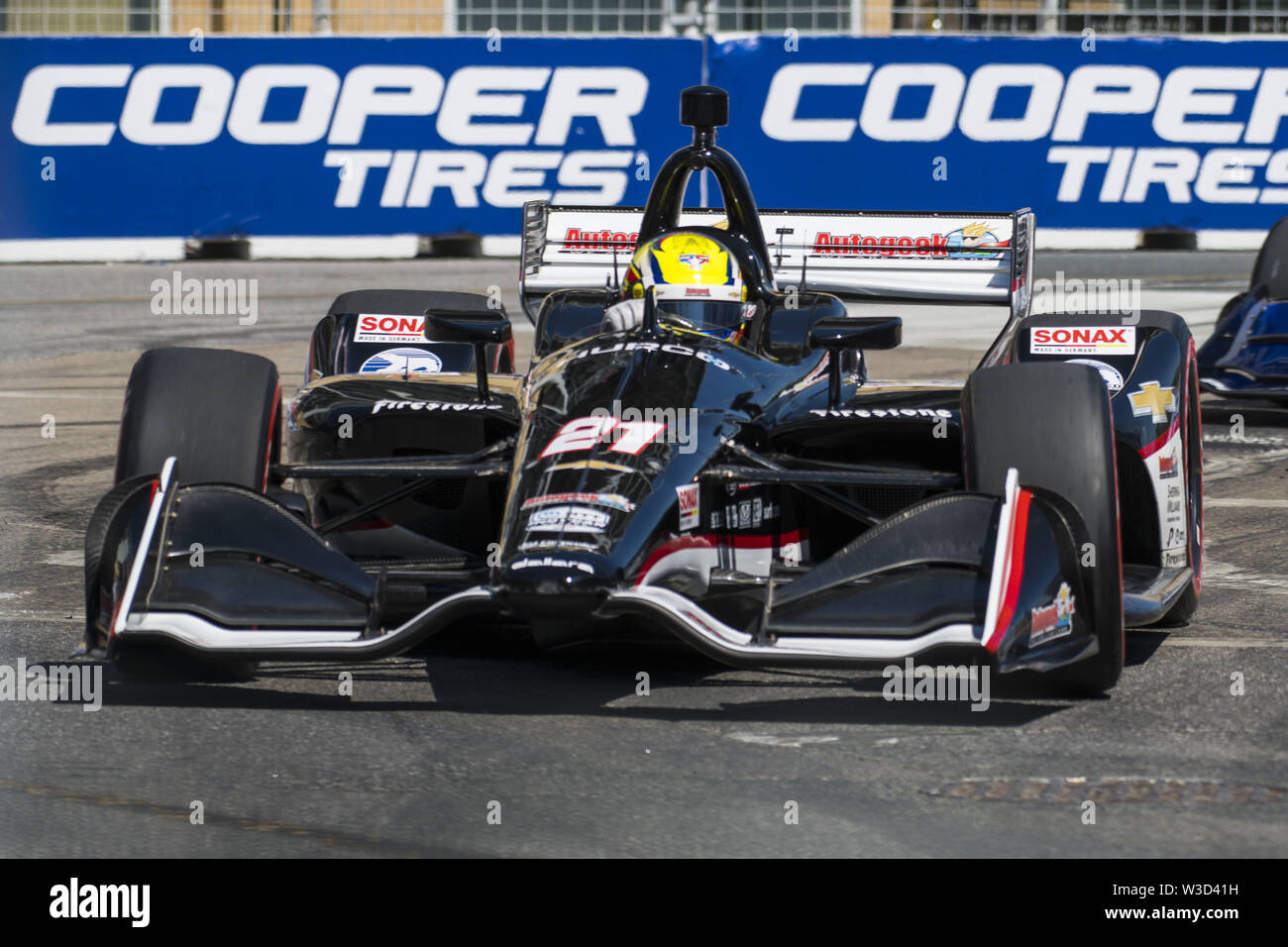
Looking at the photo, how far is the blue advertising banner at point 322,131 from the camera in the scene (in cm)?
1866

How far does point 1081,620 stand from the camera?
505 centimetres

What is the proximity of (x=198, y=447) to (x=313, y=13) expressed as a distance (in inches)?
575

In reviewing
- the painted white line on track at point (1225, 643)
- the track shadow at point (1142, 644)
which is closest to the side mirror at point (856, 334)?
the track shadow at point (1142, 644)

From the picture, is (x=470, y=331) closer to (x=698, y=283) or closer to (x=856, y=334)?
(x=698, y=283)

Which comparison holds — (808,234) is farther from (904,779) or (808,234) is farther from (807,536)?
(904,779)

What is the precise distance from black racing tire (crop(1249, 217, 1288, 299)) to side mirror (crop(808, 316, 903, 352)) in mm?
5387

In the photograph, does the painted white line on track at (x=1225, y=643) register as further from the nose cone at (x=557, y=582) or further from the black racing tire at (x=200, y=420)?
the black racing tire at (x=200, y=420)

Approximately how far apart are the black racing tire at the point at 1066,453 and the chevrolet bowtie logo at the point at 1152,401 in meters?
0.94

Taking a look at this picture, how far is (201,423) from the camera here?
5.57 meters

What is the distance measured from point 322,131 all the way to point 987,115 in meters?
6.33

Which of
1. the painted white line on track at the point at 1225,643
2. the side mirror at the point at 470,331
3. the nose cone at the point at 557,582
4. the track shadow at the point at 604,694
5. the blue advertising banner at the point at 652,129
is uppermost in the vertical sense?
the blue advertising banner at the point at 652,129

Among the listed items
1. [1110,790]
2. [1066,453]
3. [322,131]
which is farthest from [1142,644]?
[322,131]
